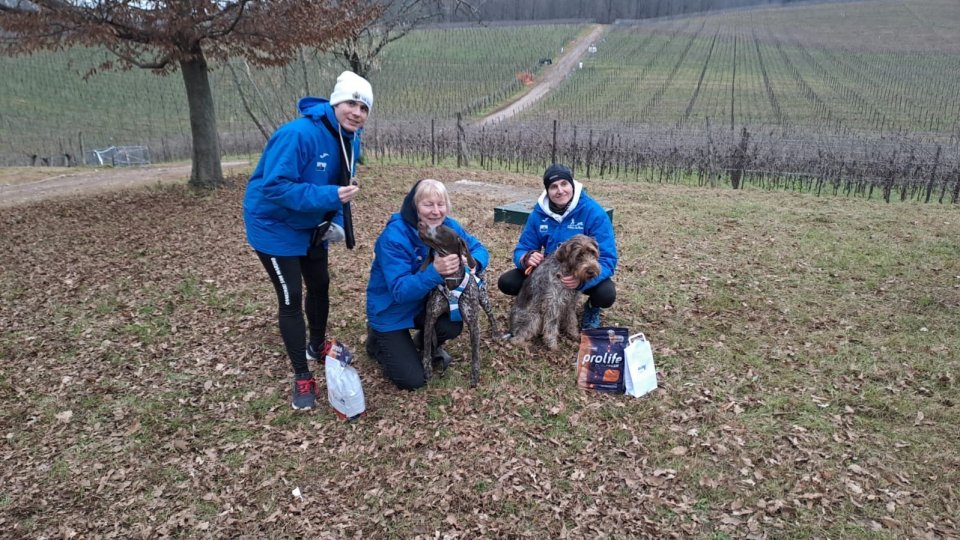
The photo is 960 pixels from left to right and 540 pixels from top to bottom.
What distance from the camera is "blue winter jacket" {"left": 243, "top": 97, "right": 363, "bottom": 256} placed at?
3.60 metres

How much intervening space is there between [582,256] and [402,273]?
146cm

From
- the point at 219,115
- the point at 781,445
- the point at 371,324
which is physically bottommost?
the point at 781,445

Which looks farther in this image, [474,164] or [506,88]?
[506,88]

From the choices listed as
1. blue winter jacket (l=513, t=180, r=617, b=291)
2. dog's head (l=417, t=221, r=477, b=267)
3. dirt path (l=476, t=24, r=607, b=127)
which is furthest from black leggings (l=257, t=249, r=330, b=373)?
dirt path (l=476, t=24, r=607, b=127)

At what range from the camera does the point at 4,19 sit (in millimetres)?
8203

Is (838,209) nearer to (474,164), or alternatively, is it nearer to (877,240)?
(877,240)

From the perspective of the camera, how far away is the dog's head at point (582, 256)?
4.38 meters

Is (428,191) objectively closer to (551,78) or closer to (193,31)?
(193,31)

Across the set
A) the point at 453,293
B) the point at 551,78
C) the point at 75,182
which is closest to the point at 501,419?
the point at 453,293

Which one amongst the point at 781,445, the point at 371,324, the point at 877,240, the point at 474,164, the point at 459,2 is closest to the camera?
the point at 781,445

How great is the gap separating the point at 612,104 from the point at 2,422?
125ft

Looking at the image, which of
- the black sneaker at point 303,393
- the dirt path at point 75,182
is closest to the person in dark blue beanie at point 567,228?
the black sneaker at point 303,393

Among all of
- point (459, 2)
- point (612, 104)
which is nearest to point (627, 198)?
point (459, 2)

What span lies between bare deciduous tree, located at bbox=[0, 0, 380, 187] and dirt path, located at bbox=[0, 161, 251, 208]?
272 centimetres
